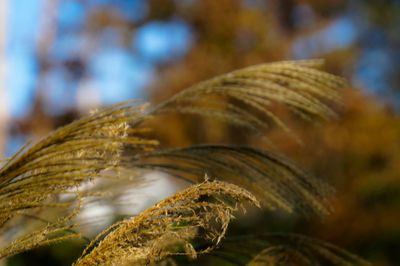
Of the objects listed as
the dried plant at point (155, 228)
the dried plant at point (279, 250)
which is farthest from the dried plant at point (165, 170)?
the dried plant at point (279, 250)

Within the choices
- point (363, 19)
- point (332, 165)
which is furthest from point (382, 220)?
point (363, 19)

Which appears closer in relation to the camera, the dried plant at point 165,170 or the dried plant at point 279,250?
the dried plant at point 165,170

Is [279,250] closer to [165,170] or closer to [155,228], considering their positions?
[165,170]

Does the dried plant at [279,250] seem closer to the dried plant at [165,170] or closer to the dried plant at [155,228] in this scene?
the dried plant at [165,170]

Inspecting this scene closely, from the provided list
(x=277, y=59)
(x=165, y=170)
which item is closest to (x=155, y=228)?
(x=165, y=170)

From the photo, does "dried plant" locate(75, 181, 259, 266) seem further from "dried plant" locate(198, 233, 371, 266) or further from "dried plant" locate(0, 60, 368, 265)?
"dried plant" locate(198, 233, 371, 266)

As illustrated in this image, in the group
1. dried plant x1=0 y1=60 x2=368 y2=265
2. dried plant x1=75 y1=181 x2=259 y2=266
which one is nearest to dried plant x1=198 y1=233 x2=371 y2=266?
dried plant x1=0 y1=60 x2=368 y2=265

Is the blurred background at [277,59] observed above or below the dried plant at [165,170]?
above

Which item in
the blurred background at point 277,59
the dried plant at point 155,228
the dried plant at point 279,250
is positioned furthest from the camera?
the blurred background at point 277,59

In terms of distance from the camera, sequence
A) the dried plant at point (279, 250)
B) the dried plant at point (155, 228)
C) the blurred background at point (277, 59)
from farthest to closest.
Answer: the blurred background at point (277, 59), the dried plant at point (279, 250), the dried plant at point (155, 228)
